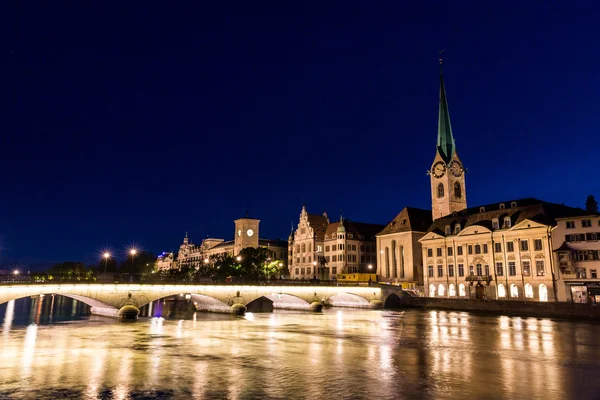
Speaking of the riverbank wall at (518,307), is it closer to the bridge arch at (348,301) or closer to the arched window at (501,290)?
the arched window at (501,290)

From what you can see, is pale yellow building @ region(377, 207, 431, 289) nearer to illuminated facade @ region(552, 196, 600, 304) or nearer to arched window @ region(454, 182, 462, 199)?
arched window @ region(454, 182, 462, 199)

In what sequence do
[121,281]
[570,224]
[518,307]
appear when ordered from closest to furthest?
[121,281], [518,307], [570,224]

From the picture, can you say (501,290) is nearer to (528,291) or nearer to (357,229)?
(528,291)

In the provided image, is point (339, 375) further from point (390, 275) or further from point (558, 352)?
point (390, 275)

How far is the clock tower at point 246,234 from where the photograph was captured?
176125 mm

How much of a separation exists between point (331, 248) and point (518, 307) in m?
69.4

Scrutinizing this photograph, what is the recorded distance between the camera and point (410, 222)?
115m

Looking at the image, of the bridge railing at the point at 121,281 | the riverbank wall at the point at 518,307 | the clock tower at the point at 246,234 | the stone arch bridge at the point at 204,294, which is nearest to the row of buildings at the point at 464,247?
the riverbank wall at the point at 518,307

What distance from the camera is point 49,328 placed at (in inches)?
2060

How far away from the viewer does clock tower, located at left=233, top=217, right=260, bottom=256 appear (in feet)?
578

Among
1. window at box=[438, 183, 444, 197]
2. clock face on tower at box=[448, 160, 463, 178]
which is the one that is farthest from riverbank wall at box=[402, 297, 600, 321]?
clock face on tower at box=[448, 160, 463, 178]

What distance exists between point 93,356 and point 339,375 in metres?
17.2

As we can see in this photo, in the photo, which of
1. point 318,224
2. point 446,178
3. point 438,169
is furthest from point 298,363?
point 318,224

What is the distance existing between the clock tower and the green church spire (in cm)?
7621
